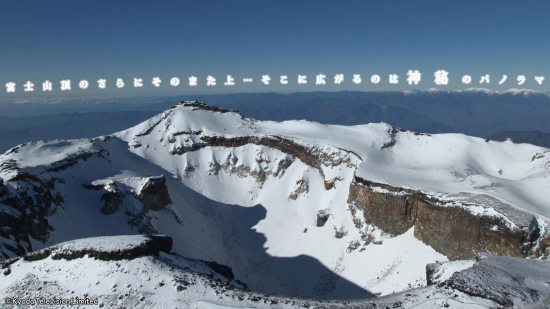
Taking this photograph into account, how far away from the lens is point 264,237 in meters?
64.1

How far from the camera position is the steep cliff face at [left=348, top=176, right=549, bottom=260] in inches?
1458

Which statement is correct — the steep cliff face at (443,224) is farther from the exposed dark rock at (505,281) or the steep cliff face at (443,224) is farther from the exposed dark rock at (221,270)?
the exposed dark rock at (221,270)

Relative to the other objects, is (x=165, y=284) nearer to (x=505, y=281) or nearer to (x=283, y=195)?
(x=505, y=281)

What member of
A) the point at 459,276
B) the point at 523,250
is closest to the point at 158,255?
the point at 459,276

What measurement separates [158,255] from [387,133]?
66.1m

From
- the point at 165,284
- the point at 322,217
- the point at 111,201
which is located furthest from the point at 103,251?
the point at 322,217

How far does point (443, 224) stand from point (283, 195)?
35.6 m

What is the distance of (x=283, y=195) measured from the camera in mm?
73312

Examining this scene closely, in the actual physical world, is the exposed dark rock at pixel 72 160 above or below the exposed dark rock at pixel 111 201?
above

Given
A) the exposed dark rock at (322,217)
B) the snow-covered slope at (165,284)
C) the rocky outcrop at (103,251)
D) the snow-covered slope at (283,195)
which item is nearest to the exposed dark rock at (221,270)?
the snow-covered slope at (165,284)

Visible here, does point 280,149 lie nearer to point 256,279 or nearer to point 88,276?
point 256,279

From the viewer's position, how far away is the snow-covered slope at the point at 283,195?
142 ft

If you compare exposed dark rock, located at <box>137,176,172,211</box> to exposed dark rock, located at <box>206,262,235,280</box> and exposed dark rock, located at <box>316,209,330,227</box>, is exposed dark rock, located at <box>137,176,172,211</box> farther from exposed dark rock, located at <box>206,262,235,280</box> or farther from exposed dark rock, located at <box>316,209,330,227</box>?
exposed dark rock, located at <box>206,262,235,280</box>

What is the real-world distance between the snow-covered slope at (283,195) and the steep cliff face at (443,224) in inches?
7.3
